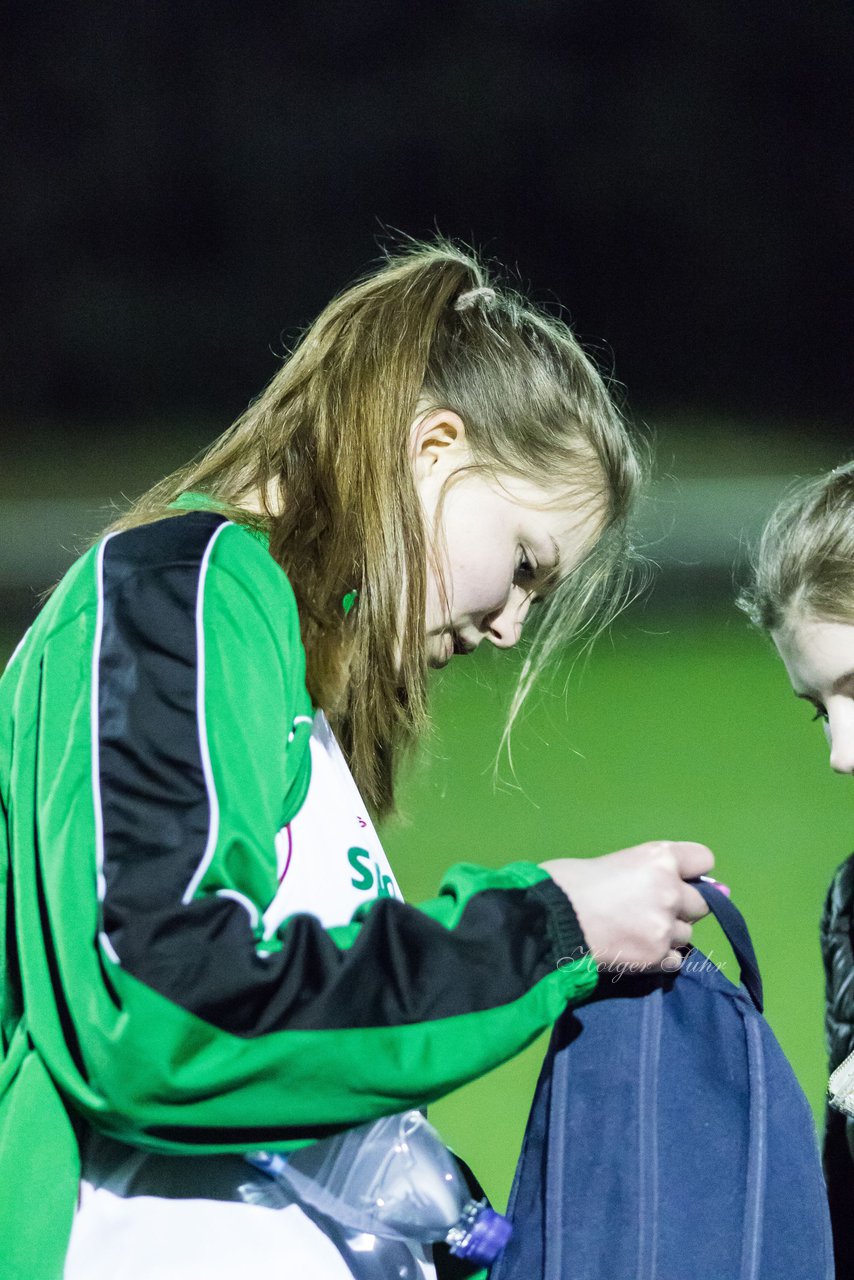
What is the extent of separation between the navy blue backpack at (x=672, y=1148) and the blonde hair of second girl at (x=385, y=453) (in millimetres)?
343

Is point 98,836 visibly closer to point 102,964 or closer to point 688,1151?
point 102,964

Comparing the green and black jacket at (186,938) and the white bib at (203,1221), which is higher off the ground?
the green and black jacket at (186,938)

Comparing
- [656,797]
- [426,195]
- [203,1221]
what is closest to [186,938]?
[203,1221]

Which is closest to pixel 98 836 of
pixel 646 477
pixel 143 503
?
pixel 143 503

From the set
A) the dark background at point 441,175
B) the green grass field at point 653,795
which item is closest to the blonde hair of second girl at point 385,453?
the green grass field at point 653,795

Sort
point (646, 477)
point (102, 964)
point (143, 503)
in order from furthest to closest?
point (646, 477) < point (143, 503) < point (102, 964)

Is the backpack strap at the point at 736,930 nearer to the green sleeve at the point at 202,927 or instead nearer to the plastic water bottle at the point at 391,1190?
the green sleeve at the point at 202,927

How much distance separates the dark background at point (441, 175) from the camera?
367 inches

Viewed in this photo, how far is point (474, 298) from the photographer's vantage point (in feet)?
4.72

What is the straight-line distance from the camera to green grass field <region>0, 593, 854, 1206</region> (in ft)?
8.86

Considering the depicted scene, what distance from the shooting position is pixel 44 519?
7.68 metres

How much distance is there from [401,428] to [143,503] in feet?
0.81

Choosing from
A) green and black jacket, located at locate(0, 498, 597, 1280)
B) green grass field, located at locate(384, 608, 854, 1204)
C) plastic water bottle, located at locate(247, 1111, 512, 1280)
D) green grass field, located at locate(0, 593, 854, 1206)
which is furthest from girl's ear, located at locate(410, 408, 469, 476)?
green grass field, located at locate(384, 608, 854, 1204)

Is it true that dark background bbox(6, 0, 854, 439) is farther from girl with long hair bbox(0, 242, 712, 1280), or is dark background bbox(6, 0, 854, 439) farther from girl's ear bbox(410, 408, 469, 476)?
girl with long hair bbox(0, 242, 712, 1280)
